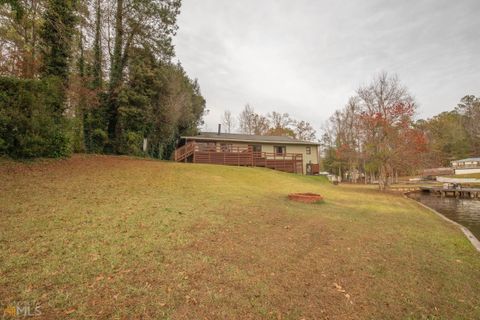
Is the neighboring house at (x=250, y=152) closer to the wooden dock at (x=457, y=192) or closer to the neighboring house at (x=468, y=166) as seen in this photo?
the wooden dock at (x=457, y=192)

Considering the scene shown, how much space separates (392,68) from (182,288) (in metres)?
30.5

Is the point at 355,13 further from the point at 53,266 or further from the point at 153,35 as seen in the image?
the point at 53,266

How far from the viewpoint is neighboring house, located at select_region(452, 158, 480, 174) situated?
44.5m

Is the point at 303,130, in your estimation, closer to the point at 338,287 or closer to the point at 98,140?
the point at 98,140

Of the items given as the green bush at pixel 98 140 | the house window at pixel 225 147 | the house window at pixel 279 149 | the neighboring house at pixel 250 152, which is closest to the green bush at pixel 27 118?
the green bush at pixel 98 140

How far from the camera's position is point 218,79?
106 ft

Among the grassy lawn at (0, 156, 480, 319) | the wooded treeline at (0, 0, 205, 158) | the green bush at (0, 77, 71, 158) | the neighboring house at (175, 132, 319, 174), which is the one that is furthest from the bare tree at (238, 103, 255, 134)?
the grassy lawn at (0, 156, 480, 319)

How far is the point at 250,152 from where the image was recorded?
24156 mm

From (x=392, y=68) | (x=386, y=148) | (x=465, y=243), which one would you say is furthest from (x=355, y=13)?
(x=465, y=243)

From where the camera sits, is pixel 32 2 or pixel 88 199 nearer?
pixel 88 199

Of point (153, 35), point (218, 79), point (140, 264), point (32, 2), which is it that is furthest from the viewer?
point (218, 79)

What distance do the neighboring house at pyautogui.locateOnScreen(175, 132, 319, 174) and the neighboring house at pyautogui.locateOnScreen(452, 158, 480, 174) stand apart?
4018 centimetres

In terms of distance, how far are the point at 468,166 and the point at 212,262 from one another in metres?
65.7

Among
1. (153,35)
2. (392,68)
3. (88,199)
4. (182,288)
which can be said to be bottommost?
(182,288)
